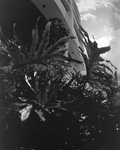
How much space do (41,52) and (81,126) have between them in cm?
33

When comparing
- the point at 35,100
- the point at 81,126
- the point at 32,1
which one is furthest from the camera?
the point at 32,1

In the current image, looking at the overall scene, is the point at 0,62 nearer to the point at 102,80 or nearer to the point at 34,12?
the point at 102,80

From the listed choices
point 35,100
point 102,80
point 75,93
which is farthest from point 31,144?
point 102,80

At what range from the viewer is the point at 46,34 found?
0.58 meters

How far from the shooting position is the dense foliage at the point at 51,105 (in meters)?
0.53

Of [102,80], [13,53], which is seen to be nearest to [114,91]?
[102,80]

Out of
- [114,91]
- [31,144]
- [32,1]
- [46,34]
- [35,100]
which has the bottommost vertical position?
[114,91]

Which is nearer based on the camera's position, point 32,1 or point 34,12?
point 32,1

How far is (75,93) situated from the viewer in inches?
27.7

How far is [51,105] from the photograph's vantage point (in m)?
0.53

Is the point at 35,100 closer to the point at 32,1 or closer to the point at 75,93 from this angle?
the point at 75,93

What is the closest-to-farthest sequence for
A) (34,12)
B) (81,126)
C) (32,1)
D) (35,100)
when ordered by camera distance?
(35,100) → (81,126) → (32,1) → (34,12)

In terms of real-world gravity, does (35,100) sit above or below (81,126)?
above

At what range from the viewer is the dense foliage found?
53cm
